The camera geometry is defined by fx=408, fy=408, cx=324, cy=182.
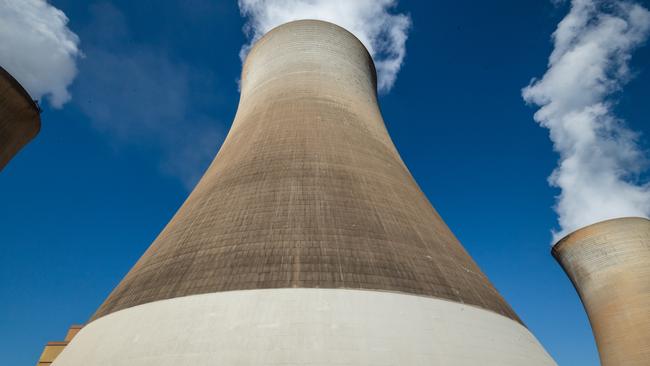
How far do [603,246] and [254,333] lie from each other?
15570 millimetres

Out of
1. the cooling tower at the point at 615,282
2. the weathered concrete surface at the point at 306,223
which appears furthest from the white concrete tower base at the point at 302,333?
the cooling tower at the point at 615,282

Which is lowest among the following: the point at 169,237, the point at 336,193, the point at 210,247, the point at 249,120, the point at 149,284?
the point at 149,284

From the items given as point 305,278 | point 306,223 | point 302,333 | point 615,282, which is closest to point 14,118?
point 306,223

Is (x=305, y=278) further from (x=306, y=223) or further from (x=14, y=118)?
(x=14, y=118)

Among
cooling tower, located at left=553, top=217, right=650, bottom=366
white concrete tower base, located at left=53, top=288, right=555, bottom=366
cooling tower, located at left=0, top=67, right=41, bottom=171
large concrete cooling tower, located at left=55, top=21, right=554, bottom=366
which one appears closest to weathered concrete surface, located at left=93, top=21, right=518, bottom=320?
large concrete cooling tower, located at left=55, top=21, right=554, bottom=366

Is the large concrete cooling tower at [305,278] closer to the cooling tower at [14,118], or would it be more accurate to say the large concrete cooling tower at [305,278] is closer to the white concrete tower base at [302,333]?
the white concrete tower base at [302,333]

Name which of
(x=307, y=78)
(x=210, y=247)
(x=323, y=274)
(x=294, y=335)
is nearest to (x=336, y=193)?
(x=323, y=274)

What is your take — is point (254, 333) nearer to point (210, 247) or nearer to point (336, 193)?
point (210, 247)

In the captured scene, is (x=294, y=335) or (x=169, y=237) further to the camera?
(x=169, y=237)

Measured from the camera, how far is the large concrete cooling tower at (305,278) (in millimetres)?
5922

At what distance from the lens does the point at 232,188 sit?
354 inches

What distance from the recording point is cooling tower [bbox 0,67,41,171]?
7.18 metres

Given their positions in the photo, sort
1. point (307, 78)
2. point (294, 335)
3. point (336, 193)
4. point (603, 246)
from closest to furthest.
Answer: point (294, 335) → point (336, 193) → point (307, 78) → point (603, 246)

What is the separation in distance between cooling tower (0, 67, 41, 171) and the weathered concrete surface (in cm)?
340
